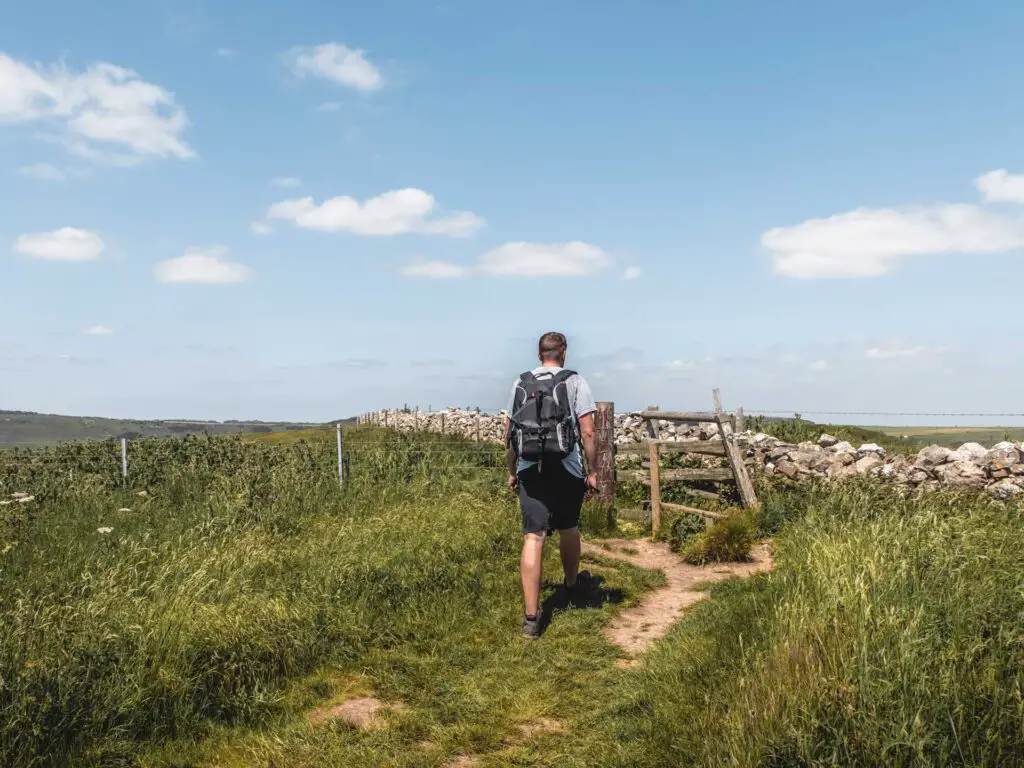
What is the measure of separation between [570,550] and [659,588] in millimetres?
1628

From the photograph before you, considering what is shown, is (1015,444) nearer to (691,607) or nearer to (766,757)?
(691,607)

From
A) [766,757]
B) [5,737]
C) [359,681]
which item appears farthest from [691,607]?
[5,737]

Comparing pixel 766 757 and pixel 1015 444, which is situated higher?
pixel 1015 444

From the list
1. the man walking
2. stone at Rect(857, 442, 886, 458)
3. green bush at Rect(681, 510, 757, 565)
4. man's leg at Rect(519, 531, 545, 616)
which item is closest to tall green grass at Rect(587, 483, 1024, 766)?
man's leg at Rect(519, 531, 545, 616)

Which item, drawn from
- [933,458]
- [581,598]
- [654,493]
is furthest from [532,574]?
[933,458]

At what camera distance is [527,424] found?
6.23m

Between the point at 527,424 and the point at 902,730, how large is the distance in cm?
351

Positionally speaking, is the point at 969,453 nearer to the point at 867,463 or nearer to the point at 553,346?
the point at 867,463

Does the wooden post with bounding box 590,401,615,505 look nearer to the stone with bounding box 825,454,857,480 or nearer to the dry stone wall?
the dry stone wall

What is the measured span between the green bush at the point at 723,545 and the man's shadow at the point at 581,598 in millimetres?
1896

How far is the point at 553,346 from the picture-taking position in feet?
21.3

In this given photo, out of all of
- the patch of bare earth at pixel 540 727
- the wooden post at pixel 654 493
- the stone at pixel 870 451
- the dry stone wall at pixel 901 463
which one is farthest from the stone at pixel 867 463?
the patch of bare earth at pixel 540 727

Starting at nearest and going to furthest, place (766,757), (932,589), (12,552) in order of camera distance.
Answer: (766,757), (932,589), (12,552)

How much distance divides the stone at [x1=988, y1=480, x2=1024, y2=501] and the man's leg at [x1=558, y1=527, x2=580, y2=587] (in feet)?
23.0
